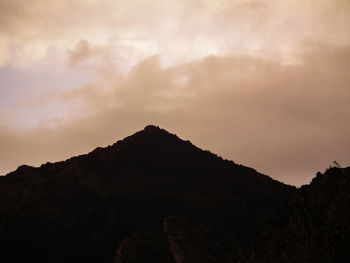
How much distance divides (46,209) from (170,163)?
3569 centimetres

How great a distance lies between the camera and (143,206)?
86.9 metres

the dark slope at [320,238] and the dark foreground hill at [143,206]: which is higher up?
the dark foreground hill at [143,206]

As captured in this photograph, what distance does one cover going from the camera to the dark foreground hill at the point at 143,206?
238 ft

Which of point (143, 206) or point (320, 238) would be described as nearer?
point (320, 238)

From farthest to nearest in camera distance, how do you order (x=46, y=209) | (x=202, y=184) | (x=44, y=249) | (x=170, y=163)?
1. (x=170, y=163)
2. (x=202, y=184)
3. (x=46, y=209)
4. (x=44, y=249)

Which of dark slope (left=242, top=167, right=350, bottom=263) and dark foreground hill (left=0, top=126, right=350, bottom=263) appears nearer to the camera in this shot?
dark slope (left=242, top=167, right=350, bottom=263)

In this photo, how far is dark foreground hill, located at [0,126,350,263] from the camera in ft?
238

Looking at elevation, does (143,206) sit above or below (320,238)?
above

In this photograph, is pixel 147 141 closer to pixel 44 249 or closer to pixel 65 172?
pixel 65 172

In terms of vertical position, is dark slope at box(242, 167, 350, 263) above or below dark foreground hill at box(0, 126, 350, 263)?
below

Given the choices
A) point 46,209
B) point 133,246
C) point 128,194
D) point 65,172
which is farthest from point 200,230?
point 65,172

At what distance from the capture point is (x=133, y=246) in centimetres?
7375

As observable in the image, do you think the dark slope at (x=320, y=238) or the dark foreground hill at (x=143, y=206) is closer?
the dark slope at (x=320, y=238)

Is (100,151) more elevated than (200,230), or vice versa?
(100,151)
